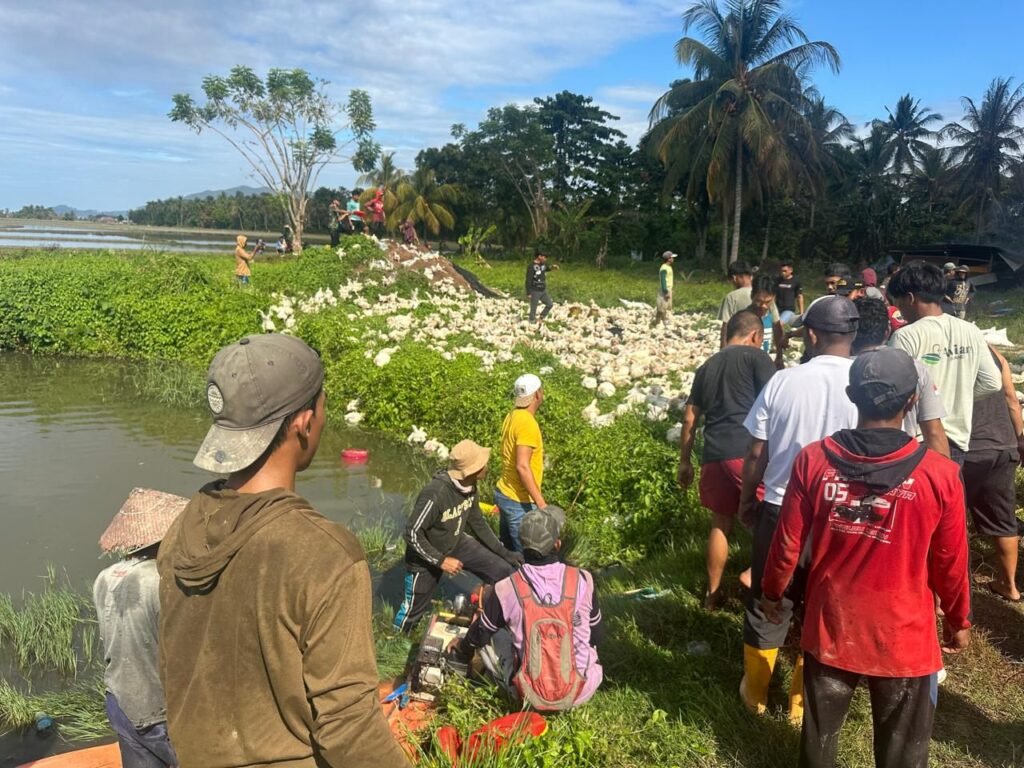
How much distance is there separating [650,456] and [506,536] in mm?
1873

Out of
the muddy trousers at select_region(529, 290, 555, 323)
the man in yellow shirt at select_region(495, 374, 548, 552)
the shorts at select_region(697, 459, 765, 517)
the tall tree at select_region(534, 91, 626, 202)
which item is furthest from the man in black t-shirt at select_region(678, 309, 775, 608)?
the tall tree at select_region(534, 91, 626, 202)

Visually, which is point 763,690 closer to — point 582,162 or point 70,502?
point 70,502

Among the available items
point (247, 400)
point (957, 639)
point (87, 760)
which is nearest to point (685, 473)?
point (957, 639)

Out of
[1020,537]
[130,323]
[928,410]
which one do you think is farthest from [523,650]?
[130,323]

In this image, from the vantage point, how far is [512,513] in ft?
15.2

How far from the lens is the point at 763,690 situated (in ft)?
9.82

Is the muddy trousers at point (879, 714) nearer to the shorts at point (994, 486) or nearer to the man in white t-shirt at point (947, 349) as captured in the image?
the man in white t-shirt at point (947, 349)

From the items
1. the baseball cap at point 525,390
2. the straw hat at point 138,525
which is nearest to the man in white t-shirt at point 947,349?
the baseball cap at point 525,390

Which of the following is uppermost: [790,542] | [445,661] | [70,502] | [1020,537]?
[790,542]

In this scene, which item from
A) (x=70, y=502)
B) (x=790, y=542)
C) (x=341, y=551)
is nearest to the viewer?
→ (x=341, y=551)

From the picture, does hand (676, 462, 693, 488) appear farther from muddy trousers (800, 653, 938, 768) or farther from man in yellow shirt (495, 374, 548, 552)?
muddy trousers (800, 653, 938, 768)

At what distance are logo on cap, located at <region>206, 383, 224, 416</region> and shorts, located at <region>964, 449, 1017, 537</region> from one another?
3.68 m

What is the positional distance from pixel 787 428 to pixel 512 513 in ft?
7.24

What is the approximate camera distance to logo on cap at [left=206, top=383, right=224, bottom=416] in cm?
143
